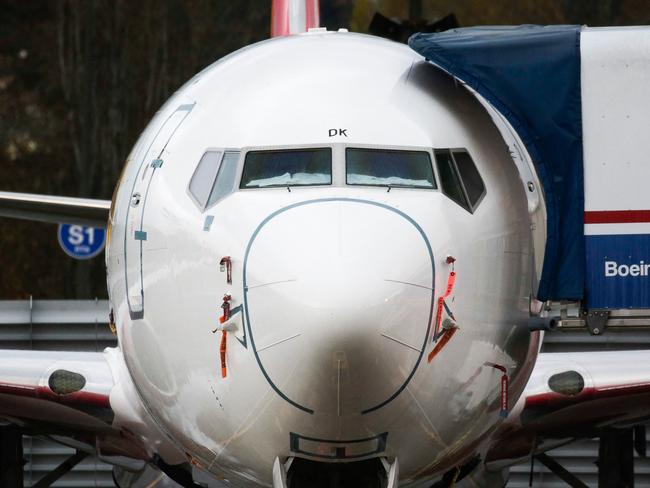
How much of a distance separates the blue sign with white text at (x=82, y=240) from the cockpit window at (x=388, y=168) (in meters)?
13.8

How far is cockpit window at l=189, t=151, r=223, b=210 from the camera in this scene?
9.58 meters

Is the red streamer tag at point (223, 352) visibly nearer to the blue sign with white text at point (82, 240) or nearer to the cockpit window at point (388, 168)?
the cockpit window at point (388, 168)

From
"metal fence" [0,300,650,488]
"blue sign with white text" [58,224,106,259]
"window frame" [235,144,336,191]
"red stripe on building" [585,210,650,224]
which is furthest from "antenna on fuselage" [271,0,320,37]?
"blue sign with white text" [58,224,106,259]

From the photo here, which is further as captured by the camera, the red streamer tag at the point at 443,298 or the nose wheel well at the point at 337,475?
the nose wheel well at the point at 337,475

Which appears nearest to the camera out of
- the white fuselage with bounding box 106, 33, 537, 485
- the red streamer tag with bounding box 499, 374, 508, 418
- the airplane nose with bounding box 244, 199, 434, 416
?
the airplane nose with bounding box 244, 199, 434, 416

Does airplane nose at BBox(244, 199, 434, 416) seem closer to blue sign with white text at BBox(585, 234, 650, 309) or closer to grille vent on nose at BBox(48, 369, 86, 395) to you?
blue sign with white text at BBox(585, 234, 650, 309)

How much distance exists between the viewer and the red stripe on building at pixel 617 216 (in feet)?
34.7

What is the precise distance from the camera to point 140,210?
10219 millimetres

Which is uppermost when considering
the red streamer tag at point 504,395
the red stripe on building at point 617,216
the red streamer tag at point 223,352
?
the red stripe on building at point 617,216

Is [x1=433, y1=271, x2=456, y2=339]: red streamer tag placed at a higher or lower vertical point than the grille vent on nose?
higher

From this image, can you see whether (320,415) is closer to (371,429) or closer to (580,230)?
(371,429)

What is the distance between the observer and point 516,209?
391 inches

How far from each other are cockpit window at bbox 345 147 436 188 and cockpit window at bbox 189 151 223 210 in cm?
88

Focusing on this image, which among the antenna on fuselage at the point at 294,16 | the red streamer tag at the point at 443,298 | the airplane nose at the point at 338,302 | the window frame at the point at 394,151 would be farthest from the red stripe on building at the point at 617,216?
the antenna on fuselage at the point at 294,16
